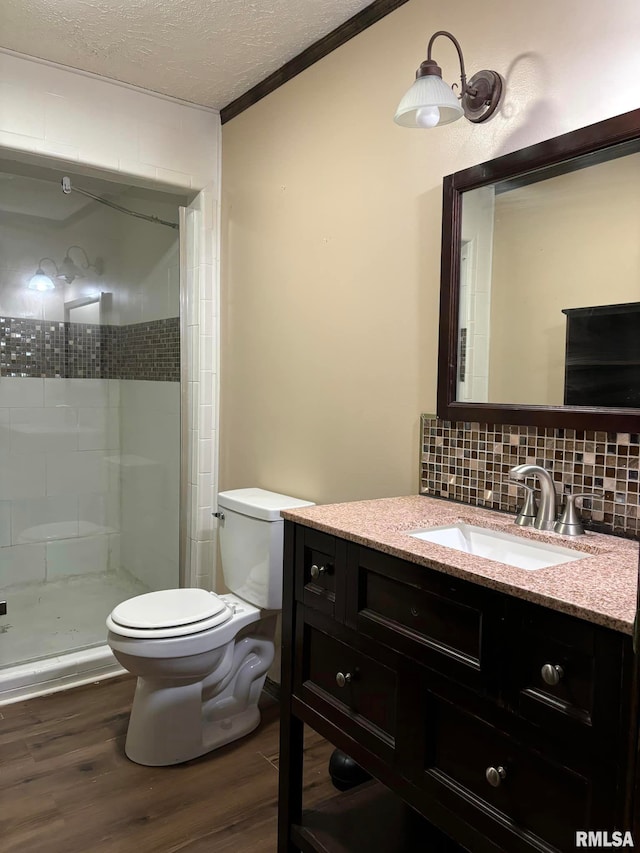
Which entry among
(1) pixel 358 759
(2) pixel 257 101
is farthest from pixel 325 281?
(1) pixel 358 759

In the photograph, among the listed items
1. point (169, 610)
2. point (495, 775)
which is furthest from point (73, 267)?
point (495, 775)

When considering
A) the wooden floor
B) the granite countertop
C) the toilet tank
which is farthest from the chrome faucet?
the wooden floor

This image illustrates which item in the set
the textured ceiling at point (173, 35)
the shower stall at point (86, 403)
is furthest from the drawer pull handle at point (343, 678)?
the textured ceiling at point (173, 35)

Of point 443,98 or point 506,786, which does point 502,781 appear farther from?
point 443,98

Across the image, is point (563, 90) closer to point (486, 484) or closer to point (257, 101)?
point (486, 484)

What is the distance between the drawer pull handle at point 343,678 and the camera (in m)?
1.43

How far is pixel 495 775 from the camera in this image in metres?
1.07

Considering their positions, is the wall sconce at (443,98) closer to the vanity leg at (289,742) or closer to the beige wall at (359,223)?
the beige wall at (359,223)

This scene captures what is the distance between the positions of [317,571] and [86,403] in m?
2.35

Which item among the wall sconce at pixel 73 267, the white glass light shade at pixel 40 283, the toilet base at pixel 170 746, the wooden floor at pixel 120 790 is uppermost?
the wall sconce at pixel 73 267

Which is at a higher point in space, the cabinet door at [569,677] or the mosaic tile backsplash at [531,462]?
the mosaic tile backsplash at [531,462]

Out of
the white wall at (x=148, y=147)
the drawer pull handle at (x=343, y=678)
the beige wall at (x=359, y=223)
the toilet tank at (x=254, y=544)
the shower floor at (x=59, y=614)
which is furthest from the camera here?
the shower floor at (x=59, y=614)

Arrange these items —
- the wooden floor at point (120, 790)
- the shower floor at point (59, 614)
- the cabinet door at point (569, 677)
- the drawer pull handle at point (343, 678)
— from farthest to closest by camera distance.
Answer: the shower floor at point (59, 614) < the wooden floor at point (120, 790) < the drawer pull handle at point (343, 678) < the cabinet door at point (569, 677)

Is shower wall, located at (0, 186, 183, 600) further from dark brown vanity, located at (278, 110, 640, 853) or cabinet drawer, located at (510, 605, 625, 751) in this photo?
cabinet drawer, located at (510, 605, 625, 751)
